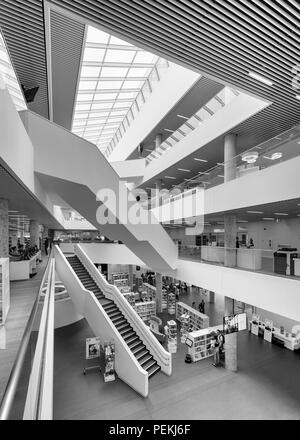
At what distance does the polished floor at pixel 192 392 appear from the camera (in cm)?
769

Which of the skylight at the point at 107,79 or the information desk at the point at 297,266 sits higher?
the skylight at the point at 107,79

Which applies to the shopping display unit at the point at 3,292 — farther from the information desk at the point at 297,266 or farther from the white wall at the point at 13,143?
the information desk at the point at 297,266

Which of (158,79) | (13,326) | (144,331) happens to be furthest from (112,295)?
(158,79)

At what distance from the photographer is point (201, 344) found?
38.3 feet

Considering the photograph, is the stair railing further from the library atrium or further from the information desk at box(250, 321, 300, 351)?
the information desk at box(250, 321, 300, 351)

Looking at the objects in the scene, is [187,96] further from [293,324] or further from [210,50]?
[293,324]

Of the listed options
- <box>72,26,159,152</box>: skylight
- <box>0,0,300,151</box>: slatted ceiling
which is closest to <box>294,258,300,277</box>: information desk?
<box>0,0,300,151</box>: slatted ceiling

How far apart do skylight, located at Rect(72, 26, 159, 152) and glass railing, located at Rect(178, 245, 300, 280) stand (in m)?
10.3

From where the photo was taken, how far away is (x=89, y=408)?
312 inches

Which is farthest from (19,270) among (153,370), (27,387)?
(27,387)

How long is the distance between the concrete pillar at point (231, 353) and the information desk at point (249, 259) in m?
3.67

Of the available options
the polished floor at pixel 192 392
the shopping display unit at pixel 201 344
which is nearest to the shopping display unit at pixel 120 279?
the polished floor at pixel 192 392

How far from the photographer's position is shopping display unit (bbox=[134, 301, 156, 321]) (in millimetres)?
17328
